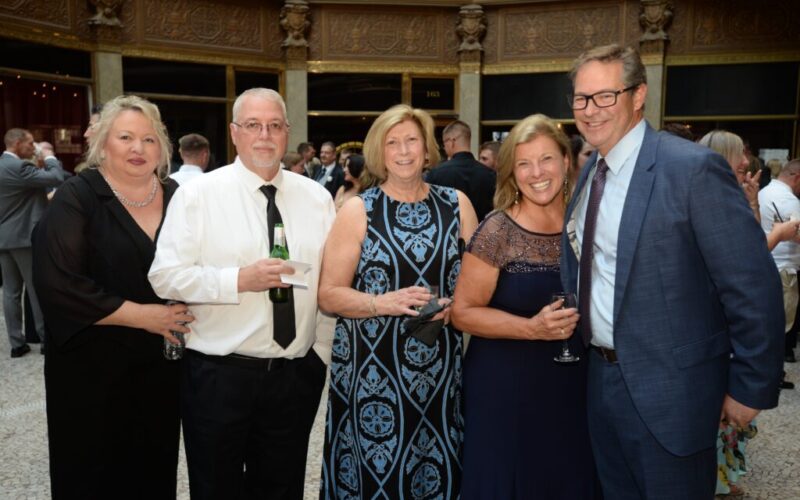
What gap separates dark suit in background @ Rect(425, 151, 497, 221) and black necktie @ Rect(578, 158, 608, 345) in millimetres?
3486

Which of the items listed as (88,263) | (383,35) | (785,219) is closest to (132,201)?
(88,263)

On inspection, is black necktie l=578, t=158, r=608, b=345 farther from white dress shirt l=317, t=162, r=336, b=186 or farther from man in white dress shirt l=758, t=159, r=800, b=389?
white dress shirt l=317, t=162, r=336, b=186

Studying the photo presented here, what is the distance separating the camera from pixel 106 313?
95.7 inches

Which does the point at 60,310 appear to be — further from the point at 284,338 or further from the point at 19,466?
the point at 19,466

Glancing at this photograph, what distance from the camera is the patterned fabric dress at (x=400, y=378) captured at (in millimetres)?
2568

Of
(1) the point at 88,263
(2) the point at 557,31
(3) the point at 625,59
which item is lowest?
(1) the point at 88,263

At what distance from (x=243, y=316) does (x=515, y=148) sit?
117 cm

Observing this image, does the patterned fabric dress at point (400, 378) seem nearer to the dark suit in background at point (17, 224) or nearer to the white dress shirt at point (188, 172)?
the white dress shirt at point (188, 172)

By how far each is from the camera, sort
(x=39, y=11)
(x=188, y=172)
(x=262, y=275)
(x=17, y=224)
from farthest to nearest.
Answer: (x=39, y=11) → (x=17, y=224) → (x=188, y=172) → (x=262, y=275)

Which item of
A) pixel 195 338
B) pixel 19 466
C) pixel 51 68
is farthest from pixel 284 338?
pixel 51 68

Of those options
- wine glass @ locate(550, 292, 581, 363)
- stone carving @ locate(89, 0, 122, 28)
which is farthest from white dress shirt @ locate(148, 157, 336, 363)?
stone carving @ locate(89, 0, 122, 28)

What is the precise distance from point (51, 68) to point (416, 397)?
9022mm

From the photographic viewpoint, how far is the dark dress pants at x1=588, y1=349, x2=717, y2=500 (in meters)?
1.99

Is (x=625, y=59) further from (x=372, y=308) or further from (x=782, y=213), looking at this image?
(x=782, y=213)
